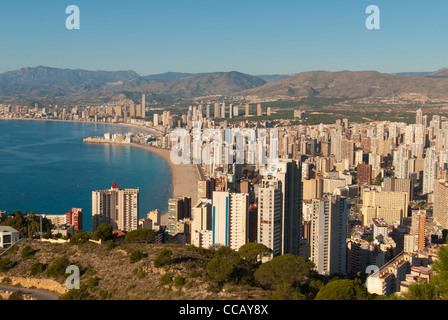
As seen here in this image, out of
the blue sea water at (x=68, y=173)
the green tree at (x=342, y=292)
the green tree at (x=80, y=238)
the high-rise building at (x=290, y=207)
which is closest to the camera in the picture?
the green tree at (x=342, y=292)

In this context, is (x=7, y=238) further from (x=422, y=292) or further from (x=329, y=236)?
(x=329, y=236)

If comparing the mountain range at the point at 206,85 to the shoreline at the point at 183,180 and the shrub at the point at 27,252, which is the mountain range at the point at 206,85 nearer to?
the shoreline at the point at 183,180

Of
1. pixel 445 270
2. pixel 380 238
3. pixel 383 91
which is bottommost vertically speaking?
pixel 380 238

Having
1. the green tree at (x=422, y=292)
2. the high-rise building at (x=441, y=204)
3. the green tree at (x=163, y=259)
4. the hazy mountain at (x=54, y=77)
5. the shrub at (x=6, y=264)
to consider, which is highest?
the hazy mountain at (x=54, y=77)

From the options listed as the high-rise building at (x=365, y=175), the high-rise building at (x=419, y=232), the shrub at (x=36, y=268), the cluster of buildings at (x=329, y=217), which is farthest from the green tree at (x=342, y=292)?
the high-rise building at (x=365, y=175)

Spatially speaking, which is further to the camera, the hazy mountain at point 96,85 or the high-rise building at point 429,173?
the hazy mountain at point 96,85

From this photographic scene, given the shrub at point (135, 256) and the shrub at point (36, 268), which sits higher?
the shrub at point (135, 256)
